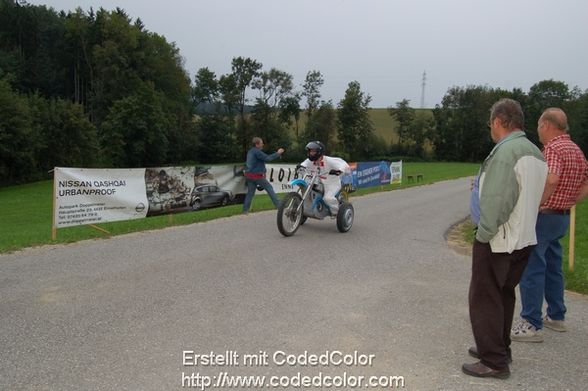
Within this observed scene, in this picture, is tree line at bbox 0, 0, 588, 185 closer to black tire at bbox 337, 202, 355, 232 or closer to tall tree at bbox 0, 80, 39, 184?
Answer: tall tree at bbox 0, 80, 39, 184

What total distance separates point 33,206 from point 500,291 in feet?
103

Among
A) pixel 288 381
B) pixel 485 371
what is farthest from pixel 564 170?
pixel 288 381

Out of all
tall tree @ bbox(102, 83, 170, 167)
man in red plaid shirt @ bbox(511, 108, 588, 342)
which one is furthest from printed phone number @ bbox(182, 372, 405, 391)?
tall tree @ bbox(102, 83, 170, 167)

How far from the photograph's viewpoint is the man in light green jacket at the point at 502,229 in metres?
3.57

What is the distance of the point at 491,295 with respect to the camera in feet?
12.1

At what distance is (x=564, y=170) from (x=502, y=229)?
1.42m

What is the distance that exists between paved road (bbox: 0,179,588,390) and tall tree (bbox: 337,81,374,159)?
78.5m

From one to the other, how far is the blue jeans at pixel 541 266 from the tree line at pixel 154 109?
166ft

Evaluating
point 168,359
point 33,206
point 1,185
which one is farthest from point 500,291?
point 1,185

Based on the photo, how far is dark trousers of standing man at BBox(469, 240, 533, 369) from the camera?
3689 millimetres

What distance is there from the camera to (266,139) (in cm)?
8256

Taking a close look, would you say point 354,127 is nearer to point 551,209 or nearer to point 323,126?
point 323,126

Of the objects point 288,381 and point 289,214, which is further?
point 289,214

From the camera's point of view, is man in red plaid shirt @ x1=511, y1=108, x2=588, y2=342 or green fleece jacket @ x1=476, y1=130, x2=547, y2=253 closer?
green fleece jacket @ x1=476, y1=130, x2=547, y2=253
